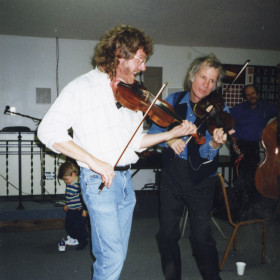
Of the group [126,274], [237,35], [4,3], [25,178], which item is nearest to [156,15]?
[237,35]

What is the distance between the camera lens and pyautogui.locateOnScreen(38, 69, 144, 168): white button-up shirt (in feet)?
3.76

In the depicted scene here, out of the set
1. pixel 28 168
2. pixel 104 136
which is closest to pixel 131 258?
pixel 104 136

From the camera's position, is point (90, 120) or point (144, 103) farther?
point (144, 103)

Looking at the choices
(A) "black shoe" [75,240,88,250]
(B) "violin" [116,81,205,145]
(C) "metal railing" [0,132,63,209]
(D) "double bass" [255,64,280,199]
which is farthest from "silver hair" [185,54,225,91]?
(C) "metal railing" [0,132,63,209]

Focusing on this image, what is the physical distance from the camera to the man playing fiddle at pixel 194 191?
177 cm

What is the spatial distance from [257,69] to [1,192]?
17.5ft

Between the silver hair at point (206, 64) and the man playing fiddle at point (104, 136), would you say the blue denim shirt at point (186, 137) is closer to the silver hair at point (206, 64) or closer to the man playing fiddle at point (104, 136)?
the silver hair at point (206, 64)

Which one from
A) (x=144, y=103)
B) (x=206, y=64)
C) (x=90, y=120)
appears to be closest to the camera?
(x=90, y=120)

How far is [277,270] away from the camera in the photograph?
2432 mm

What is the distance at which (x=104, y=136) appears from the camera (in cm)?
127

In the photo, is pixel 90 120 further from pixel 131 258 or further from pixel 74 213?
pixel 74 213

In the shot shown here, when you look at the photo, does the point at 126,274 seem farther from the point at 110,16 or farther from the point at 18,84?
the point at 18,84

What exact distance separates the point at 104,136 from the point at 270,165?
155 centimetres

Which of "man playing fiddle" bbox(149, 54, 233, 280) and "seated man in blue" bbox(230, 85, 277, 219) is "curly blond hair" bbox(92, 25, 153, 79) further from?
"seated man in blue" bbox(230, 85, 277, 219)
